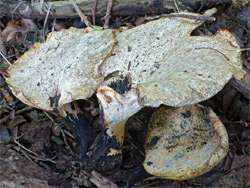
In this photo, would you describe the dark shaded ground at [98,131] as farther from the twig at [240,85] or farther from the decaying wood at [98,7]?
the decaying wood at [98,7]

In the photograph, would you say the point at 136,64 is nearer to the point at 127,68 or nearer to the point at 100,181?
the point at 127,68

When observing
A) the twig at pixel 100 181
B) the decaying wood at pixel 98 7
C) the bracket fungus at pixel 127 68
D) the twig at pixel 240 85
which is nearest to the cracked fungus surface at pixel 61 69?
the bracket fungus at pixel 127 68

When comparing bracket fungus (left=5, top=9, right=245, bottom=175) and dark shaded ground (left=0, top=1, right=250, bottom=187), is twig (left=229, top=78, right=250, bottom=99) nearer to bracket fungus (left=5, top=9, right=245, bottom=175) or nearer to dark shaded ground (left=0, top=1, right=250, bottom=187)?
A: dark shaded ground (left=0, top=1, right=250, bottom=187)

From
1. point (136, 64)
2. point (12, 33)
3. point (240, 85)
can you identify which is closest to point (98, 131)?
point (136, 64)

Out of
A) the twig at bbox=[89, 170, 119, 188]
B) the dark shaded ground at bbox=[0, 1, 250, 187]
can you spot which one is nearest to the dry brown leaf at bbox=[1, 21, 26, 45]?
the dark shaded ground at bbox=[0, 1, 250, 187]

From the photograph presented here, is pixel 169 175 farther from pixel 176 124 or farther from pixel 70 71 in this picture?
pixel 70 71

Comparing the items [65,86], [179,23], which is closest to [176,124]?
[179,23]
